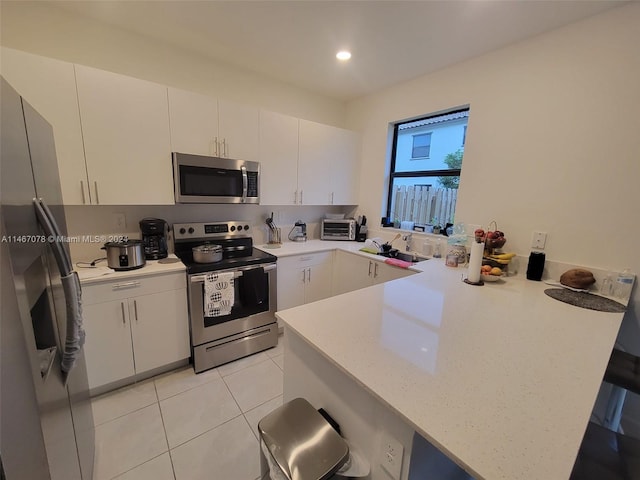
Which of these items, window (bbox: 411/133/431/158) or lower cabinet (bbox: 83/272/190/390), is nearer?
lower cabinet (bbox: 83/272/190/390)

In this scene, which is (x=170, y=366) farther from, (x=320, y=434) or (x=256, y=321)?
Result: (x=320, y=434)

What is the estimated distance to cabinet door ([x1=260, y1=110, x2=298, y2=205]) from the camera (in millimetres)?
2502

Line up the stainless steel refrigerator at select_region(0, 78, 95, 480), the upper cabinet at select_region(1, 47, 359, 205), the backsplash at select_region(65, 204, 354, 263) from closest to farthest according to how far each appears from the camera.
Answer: the stainless steel refrigerator at select_region(0, 78, 95, 480)
the upper cabinet at select_region(1, 47, 359, 205)
the backsplash at select_region(65, 204, 354, 263)

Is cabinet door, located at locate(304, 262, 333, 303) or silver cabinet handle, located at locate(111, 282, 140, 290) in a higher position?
silver cabinet handle, located at locate(111, 282, 140, 290)

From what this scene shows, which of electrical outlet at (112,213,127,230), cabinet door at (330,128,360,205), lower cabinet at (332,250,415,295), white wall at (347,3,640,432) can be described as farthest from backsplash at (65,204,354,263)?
white wall at (347,3,640,432)

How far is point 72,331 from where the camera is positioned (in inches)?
36.4

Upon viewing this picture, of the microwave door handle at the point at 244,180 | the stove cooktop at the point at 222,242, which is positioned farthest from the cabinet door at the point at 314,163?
the stove cooktop at the point at 222,242

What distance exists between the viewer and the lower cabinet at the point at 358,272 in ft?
7.89

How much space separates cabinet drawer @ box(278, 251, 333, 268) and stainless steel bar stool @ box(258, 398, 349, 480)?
1634 millimetres

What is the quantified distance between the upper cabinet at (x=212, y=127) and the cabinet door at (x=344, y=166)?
0.99 m

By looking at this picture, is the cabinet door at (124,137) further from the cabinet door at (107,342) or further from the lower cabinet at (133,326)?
the cabinet door at (107,342)

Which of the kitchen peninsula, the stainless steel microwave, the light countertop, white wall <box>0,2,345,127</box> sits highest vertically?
white wall <box>0,2,345,127</box>

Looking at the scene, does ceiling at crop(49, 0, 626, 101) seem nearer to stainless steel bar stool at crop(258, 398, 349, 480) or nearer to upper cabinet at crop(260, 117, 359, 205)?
upper cabinet at crop(260, 117, 359, 205)

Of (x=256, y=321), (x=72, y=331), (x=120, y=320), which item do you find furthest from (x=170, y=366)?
(x=72, y=331)
